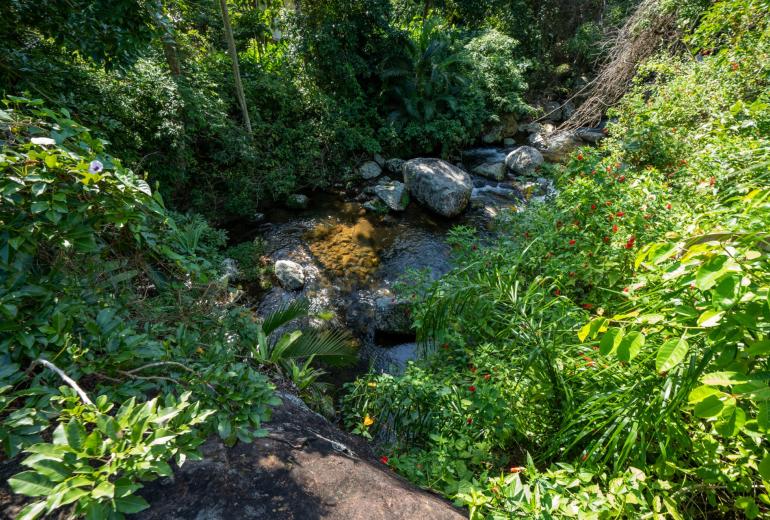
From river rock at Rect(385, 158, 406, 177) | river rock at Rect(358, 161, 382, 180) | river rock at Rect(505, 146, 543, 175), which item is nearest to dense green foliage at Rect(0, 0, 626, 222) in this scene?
river rock at Rect(358, 161, 382, 180)

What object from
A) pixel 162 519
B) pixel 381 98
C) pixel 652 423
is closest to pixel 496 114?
pixel 381 98

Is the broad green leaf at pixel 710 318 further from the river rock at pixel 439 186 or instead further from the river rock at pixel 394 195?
the river rock at pixel 394 195

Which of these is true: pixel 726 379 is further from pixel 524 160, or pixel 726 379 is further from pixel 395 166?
pixel 524 160

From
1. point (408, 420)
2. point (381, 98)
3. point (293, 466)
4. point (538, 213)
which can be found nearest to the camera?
point (293, 466)

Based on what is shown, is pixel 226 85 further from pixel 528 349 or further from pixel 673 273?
pixel 673 273

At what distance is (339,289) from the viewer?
6.30m

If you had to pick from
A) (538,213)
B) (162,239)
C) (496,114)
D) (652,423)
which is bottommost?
(652,423)

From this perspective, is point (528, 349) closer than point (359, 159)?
Yes

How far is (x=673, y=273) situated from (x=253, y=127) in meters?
8.77

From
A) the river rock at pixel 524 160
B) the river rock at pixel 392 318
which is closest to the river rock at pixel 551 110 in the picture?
the river rock at pixel 524 160

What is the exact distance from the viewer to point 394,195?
332 inches

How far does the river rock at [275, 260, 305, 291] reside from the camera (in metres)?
6.14

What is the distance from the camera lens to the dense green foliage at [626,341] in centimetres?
100

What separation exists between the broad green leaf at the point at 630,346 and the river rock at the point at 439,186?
23.6ft
